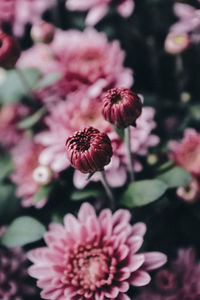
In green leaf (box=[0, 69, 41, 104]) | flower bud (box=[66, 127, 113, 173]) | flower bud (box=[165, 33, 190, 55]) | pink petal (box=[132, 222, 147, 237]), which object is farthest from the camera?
green leaf (box=[0, 69, 41, 104])

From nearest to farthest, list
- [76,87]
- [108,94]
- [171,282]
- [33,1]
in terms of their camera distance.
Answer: [108,94]
[171,282]
[76,87]
[33,1]

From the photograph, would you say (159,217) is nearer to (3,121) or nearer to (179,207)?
(179,207)

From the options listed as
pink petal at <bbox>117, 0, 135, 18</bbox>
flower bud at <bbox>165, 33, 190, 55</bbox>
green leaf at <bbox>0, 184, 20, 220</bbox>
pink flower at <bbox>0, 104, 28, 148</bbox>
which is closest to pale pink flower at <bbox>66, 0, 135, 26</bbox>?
pink petal at <bbox>117, 0, 135, 18</bbox>

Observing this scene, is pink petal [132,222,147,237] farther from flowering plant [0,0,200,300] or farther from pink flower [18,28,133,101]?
pink flower [18,28,133,101]

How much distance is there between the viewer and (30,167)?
77 cm

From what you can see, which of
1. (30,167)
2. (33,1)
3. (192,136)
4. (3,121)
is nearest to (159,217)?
(192,136)

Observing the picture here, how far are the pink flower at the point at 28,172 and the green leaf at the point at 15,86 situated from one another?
10 cm

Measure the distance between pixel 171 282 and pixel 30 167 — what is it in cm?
34

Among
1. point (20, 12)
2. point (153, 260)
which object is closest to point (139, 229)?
point (153, 260)

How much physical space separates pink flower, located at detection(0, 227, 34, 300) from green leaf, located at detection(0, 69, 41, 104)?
0.95 feet

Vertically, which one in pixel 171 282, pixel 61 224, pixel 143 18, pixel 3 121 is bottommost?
pixel 171 282

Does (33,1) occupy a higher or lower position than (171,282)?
higher

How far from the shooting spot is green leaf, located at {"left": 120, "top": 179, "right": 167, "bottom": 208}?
59cm

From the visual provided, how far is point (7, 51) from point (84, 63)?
0.18 metres
